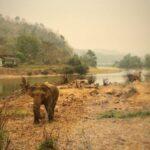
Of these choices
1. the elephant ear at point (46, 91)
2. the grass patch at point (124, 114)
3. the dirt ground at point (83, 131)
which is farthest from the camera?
the grass patch at point (124, 114)

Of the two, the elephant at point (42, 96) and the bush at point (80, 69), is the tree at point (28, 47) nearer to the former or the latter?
the bush at point (80, 69)

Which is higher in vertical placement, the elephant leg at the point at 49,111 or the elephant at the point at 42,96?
the elephant at the point at 42,96

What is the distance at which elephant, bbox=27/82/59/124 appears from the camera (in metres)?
11.6

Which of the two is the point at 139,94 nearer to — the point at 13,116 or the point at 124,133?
the point at 13,116

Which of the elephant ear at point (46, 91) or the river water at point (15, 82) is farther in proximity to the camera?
the river water at point (15, 82)

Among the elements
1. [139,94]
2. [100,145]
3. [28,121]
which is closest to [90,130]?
[100,145]

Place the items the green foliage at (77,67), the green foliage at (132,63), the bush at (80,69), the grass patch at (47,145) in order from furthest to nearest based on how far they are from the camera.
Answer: the green foliage at (132,63) → the bush at (80,69) → the green foliage at (77,67) → the grass patch at (47,145)

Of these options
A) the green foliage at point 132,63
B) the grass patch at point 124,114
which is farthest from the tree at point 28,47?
the grass patch at point 124,114

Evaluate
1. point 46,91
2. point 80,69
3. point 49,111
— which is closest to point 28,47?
point 80,69

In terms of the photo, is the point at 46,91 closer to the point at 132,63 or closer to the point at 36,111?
the point at 36,111

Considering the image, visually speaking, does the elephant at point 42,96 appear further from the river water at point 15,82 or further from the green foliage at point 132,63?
the green foliage at point 132,63

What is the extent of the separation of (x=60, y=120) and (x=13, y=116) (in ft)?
8.88

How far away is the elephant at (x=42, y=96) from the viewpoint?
11641 mm

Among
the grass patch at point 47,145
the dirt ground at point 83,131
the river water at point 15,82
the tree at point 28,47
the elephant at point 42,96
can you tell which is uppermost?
the tree at point 28,47
